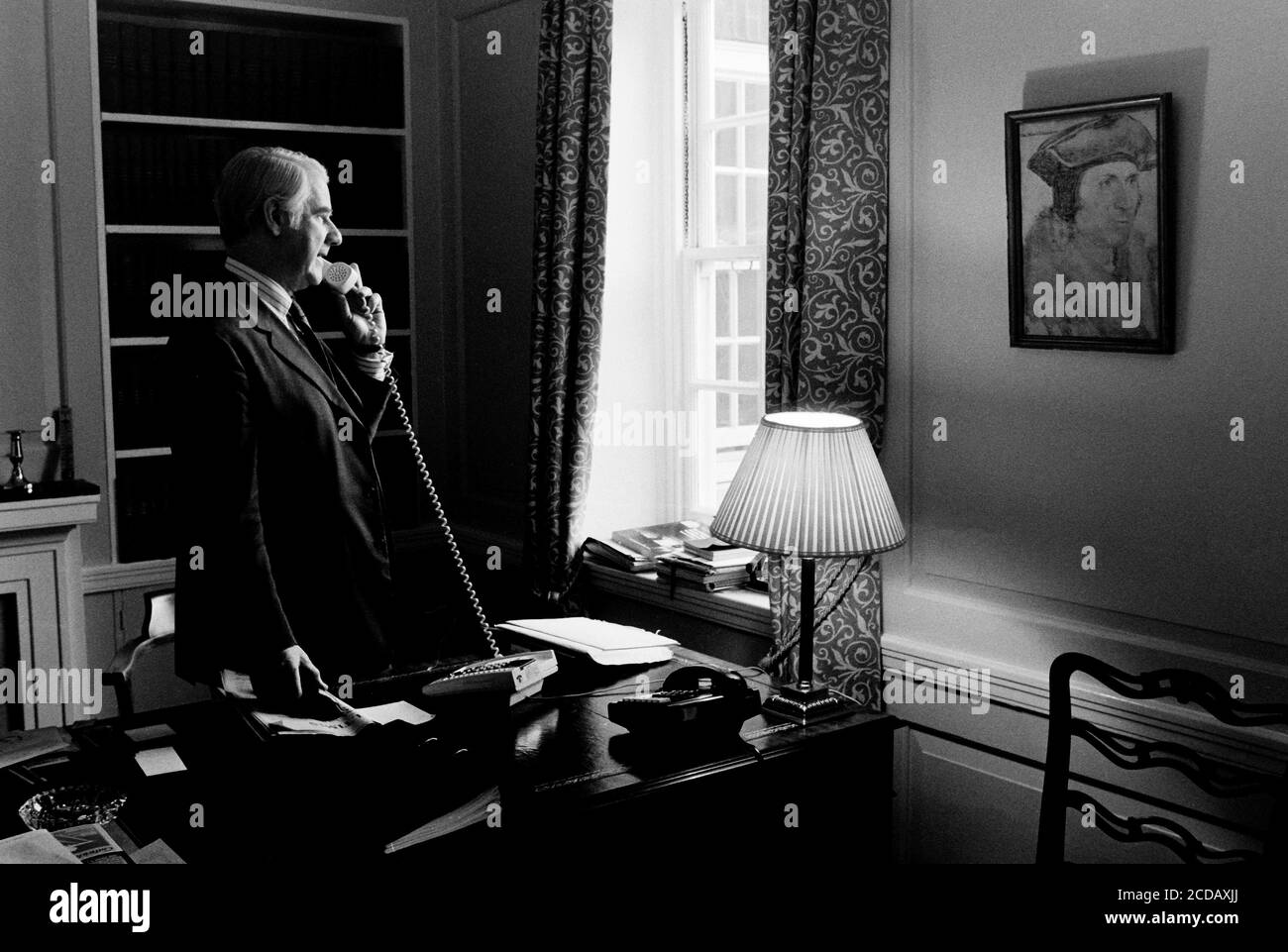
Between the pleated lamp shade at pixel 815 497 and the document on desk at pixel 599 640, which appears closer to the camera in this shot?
the pleated lamp shade at pixel 815 497

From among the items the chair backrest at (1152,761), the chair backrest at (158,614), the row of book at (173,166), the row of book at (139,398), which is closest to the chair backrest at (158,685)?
the row of book at (139,398)

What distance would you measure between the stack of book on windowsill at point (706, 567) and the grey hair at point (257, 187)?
57.9 inches

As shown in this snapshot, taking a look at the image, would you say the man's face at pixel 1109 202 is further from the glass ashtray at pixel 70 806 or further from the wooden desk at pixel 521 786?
the glass ashtray at pixel 70 806

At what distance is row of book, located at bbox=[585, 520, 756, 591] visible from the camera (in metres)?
3.51

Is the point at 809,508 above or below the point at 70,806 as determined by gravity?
above

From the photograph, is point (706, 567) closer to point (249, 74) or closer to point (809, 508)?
point (809, 508)

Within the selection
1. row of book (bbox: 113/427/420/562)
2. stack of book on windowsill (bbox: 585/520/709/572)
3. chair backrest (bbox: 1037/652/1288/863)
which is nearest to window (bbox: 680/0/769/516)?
stack of book on windowsill (bbox: 585/520/709/572)

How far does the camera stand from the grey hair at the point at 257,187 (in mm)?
2615

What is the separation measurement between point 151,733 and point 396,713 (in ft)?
1.45

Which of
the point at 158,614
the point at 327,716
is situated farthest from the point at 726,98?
the point at 327,716

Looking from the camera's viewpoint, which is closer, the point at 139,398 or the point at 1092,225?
the point at 1092,225

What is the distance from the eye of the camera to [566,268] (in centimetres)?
376
